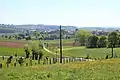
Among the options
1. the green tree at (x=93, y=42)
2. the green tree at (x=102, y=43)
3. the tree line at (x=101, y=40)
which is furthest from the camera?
the green tree at (x=93, y=42)

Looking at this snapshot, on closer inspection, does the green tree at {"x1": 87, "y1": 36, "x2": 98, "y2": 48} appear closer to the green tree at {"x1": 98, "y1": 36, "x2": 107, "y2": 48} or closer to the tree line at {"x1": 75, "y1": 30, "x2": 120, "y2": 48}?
the tree line at {"x1": 75, "y1": 30, "x2": 120, "y2": 48}

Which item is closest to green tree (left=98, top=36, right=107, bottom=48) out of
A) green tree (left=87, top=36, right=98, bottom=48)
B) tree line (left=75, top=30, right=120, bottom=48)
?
tree line (left=75, top=30, right=120, bottom=48)

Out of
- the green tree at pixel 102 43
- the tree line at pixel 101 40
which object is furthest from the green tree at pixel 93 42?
the green tree at pixel 102 43

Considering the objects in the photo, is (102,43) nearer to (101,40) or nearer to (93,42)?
(101,40)

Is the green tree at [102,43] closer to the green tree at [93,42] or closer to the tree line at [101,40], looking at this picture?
the tree line at [101,40]

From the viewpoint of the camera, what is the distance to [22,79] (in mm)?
21406

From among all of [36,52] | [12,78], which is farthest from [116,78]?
[36,52]

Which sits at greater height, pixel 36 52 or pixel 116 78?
pixel 116 78

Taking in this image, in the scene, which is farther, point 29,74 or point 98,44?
point 98,44

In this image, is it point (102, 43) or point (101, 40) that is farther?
point (102, 43)

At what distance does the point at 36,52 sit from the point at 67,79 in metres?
62.7

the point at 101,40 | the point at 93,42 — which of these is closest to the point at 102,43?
the point at 101,40

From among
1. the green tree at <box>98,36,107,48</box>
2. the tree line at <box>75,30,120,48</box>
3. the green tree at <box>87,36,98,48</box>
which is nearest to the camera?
the tree line at <box>75,30,120,48</box>

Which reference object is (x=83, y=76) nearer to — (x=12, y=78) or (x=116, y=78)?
(x=116, y=78)
